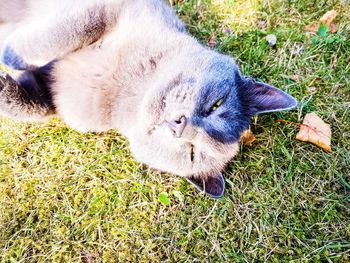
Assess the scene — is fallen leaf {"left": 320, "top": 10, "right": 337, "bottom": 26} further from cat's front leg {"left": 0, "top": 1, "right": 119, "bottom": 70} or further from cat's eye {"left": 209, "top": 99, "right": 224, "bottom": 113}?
cat's front leg {"left": 0, "top": 1, "right": 119, "bottom": 70}

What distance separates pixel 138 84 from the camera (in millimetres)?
2197

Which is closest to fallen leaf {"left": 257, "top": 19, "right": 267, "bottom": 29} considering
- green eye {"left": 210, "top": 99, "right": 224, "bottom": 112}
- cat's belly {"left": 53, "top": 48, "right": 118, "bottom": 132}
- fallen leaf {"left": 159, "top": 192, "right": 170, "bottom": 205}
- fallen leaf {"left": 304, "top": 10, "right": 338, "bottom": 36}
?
fallen leaf {"left": 304, "top": 10, "right": 338, "bottom": 36}

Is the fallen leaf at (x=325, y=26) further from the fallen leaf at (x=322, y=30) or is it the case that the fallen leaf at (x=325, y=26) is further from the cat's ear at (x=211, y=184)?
the cat's ear at (x=211, y=184)

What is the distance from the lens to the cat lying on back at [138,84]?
81.2 inches

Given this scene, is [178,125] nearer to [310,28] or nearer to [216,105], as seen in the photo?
[216,105]

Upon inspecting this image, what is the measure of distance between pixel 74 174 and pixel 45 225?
14.9 inches

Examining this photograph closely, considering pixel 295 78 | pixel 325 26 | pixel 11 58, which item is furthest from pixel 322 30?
pixel 11 58

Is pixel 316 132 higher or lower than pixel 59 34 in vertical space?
lower

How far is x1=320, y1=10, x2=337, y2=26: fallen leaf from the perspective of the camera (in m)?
3.04

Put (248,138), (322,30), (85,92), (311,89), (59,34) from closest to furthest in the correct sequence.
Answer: (59,34), (85,92), (248,138), (311,89), (322,30)

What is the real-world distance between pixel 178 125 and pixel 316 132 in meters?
1.30

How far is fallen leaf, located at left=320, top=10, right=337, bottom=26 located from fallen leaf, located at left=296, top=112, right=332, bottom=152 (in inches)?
33.4

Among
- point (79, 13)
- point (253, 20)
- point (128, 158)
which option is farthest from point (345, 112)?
point (79, 13)

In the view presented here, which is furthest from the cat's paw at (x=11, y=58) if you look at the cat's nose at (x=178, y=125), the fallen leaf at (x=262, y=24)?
the fallen leaf at (x=262, y=24)
